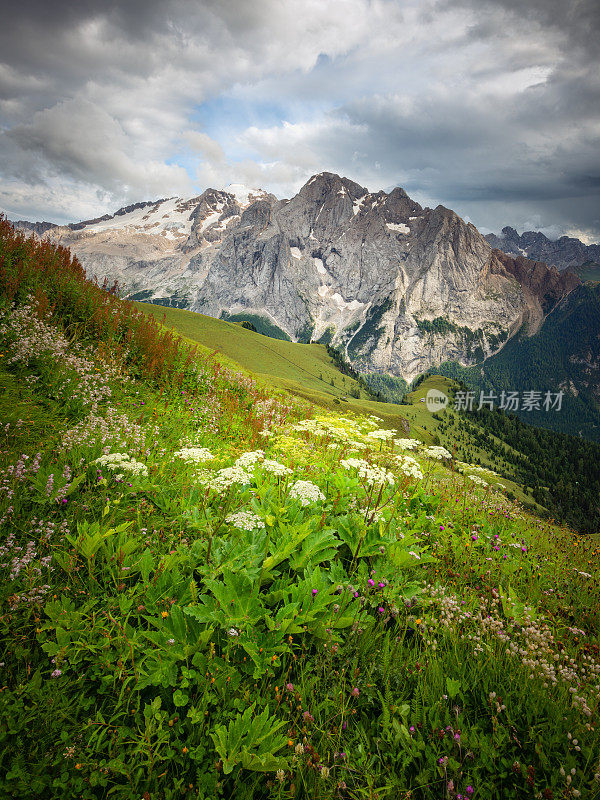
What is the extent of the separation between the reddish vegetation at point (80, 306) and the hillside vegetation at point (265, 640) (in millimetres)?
4392

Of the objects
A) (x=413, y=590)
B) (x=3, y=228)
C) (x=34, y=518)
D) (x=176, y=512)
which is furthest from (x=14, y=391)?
(x=3, y=228)

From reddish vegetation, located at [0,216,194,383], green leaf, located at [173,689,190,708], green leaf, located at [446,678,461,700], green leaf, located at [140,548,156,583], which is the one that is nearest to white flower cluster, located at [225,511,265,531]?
green leaf, located at [140,548,156,583]

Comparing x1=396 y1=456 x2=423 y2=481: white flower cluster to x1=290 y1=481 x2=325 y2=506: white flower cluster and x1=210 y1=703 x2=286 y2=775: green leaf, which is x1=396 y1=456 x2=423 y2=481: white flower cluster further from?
x1=210 y1=703 x2=286 y2=775: green leaf

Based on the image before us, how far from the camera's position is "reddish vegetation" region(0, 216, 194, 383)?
1095 centimetres

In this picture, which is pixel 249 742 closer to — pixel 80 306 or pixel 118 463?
pixel 118 463

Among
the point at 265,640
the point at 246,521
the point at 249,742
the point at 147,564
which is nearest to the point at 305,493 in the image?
the point at 246,521

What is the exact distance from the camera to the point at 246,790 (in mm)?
2756

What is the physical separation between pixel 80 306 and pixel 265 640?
1239cm

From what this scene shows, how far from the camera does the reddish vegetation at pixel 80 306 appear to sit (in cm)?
1095

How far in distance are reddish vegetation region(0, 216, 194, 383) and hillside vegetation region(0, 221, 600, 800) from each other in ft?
14.4

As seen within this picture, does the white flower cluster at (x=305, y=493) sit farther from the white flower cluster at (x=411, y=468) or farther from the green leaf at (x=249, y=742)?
the green leaf at (x=249, y=742)

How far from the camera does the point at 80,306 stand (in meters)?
11.9

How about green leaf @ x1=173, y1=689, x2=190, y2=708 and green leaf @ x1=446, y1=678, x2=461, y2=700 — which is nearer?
green leaf @ x1=173, y1=689, x2=190, y2=708

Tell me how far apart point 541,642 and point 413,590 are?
61.8 inches
